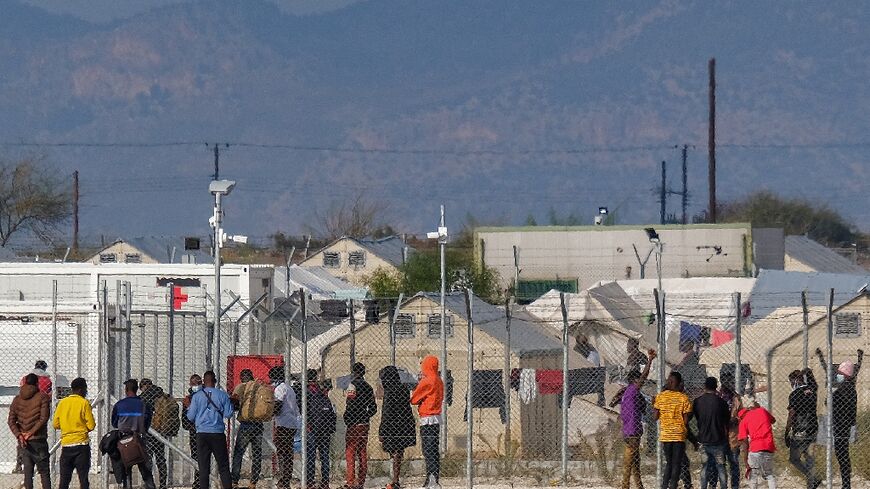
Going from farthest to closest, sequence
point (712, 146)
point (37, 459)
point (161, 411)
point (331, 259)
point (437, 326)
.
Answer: point (331, 259)
point (712, 146)
point (437, 326)
point (161, 411)
point (37, 459)

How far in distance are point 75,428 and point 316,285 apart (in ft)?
116

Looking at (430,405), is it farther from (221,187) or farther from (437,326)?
(437,326)

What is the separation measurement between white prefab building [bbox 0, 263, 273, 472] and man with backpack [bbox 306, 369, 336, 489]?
4.37 feet

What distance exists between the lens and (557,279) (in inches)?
2367

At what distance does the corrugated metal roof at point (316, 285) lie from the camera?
47388 mm

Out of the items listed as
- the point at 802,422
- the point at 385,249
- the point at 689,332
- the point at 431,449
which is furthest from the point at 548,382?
the point at 385,249

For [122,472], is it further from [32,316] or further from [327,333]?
[327,333]

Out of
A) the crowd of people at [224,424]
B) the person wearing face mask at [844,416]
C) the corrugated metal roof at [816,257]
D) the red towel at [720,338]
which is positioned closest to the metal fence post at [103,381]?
the crowd of people at [224,424]

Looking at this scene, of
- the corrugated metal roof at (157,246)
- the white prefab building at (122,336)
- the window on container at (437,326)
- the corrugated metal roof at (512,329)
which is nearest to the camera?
the white prefab building at (122,336)

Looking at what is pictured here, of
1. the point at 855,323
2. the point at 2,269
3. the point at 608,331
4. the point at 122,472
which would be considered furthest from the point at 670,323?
the point at 122,472

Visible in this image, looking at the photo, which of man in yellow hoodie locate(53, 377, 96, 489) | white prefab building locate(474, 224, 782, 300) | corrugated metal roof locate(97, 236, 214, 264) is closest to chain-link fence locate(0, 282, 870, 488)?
man in yellow hoodie locate(53, 377, 96, 489)

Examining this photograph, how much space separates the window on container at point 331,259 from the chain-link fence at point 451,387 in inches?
1738

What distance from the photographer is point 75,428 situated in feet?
63.3

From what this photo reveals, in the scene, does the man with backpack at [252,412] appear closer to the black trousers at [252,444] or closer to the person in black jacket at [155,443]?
the black trousers at [252,444]
